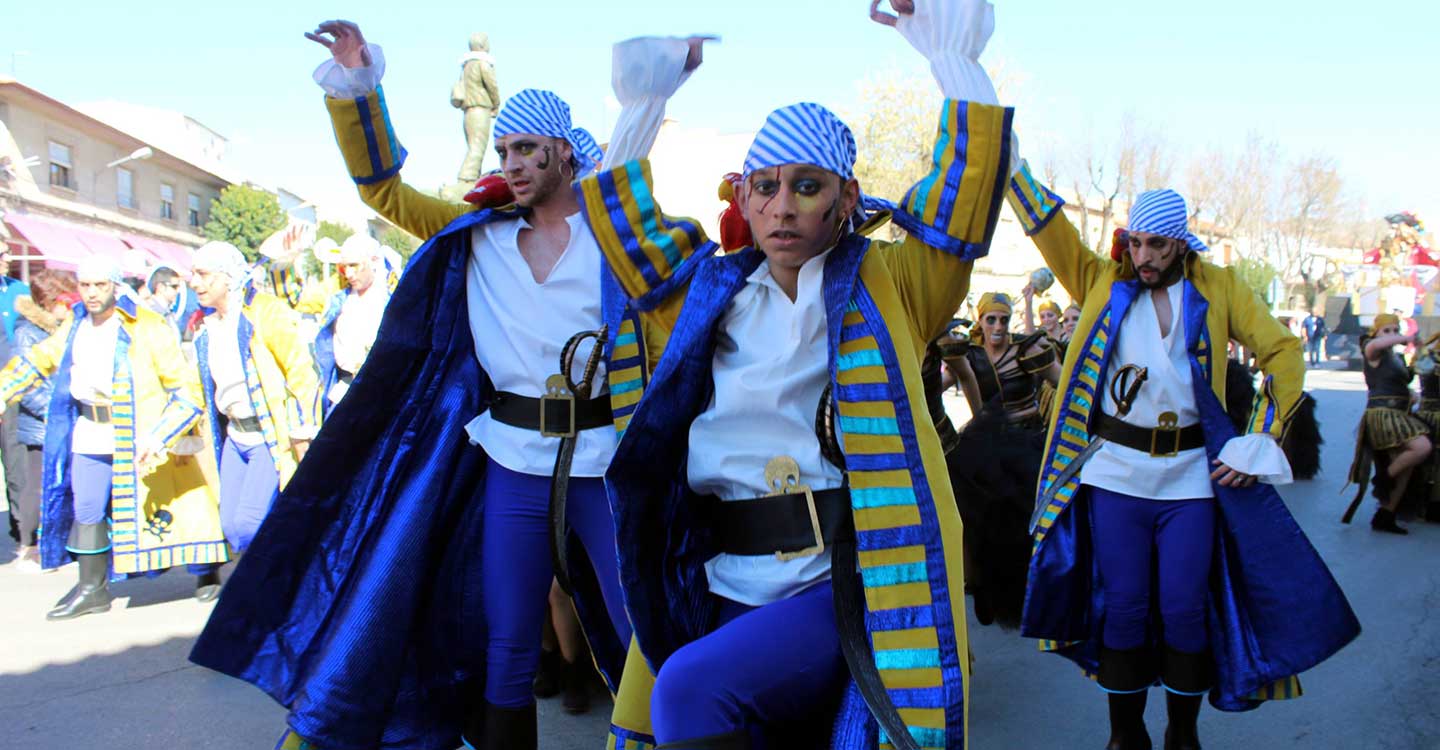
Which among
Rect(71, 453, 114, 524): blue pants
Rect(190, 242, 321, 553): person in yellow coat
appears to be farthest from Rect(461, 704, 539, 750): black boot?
Rect(71, 453, 114, 524): blue pants

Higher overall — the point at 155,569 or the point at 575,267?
the point at 575,267

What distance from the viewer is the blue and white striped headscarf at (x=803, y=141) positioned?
2.30 m

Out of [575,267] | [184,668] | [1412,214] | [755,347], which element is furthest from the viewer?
[1412,214]

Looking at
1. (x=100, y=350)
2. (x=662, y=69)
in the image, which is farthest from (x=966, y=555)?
(x=100, y=350)

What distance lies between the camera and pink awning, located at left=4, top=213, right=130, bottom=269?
30.4 m

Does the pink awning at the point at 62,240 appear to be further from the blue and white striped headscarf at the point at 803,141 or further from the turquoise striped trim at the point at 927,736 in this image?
the turquoise striped trim at the point at 927,736

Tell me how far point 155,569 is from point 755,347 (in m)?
5.40

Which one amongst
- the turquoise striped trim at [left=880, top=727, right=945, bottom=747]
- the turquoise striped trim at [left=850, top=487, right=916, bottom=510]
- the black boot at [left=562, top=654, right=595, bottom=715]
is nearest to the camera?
the turquoise striped trim at [left=880, top=727, right=945, bottom=747]

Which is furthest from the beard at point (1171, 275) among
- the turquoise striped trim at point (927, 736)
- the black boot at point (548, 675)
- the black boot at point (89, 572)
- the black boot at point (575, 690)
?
the black boot at point (89, 572)

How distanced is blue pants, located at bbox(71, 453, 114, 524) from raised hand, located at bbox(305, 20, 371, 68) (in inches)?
165

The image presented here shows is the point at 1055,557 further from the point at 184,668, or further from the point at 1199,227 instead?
the point at 1199,227

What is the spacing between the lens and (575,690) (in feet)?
16.5

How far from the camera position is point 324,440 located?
343 centimetres

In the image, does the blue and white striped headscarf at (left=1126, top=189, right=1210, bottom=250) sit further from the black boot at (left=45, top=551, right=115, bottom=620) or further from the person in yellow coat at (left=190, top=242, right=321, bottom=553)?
the black boot at (left=45, top=551, right=115, bottom=620)
